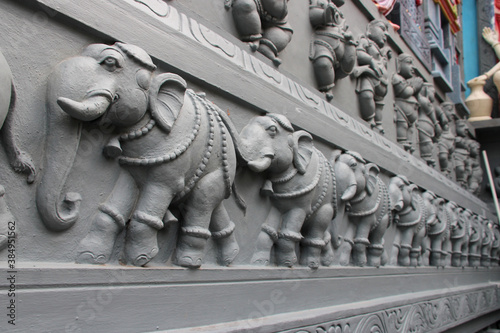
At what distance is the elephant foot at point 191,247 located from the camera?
1632mm

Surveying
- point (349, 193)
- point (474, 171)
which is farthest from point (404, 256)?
point (474, 171)

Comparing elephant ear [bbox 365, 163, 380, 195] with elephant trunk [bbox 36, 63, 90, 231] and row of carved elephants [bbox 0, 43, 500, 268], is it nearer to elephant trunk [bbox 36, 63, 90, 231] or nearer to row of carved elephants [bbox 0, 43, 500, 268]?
row of carved elephants [bbox 0, 43, 500, 268]

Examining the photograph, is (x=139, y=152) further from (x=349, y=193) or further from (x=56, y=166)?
(x=349, y=193)

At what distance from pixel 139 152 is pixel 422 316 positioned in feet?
8.55

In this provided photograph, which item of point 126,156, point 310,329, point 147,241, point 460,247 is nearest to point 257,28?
point 126,156

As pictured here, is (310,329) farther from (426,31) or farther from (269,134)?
(426,31)

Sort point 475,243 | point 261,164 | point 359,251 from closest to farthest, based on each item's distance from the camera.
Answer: point 261,164 < point 359,251 < point 475,243

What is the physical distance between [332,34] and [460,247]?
2832 millimetres

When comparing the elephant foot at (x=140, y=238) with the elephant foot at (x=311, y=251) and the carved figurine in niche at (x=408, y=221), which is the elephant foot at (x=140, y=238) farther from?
the carved figurine in niche at (x=408, y=221)

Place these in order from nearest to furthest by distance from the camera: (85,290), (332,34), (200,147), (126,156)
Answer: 1. (85,290)
2. (126,156)
3. (200,147)
4. (332,34)

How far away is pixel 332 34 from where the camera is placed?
2912 mm

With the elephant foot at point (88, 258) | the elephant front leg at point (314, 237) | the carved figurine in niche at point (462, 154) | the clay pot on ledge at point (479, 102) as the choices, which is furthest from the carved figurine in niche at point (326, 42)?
the clay pot on ledge at point (479, 102)

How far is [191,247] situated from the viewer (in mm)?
1658

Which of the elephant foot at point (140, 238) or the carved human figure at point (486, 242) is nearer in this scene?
the elephant foot at point (140, 238)
